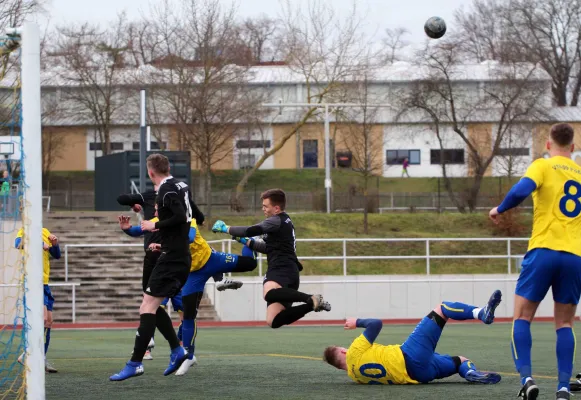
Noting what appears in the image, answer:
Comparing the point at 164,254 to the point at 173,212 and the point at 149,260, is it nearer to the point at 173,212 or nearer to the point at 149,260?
the point at 173,212

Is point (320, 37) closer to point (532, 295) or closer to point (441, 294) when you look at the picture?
point (441, 294)

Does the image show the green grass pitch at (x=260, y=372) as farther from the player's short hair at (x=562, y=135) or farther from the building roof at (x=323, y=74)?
the building roof at (x=323, y=74)

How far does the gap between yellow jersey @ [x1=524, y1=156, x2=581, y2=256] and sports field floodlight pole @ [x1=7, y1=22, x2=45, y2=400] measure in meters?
3.49

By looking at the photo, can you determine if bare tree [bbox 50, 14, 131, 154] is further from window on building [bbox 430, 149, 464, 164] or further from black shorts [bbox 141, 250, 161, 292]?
black shorts [bbox 141, 250, 161, 292]

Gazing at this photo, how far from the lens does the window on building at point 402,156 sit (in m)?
60.2

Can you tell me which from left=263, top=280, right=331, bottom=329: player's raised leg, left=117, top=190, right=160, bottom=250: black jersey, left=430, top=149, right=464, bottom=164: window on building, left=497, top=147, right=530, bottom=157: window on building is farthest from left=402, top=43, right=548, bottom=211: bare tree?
left=263, top=280, right=331, bottom=329: player's raised leg

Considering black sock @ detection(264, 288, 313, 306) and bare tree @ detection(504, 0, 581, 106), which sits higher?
bare tree @ detection(504, 0, 581, 106)

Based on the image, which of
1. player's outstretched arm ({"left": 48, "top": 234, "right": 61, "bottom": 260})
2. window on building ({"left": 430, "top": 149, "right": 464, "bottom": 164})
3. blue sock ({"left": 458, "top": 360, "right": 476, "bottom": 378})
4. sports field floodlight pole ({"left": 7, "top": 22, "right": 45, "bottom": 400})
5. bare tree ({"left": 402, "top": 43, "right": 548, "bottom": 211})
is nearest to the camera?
sports field floodlight pole ({"left": 7, "top": 22, "right": 45, "bottom": 400})

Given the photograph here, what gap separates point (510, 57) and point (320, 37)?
380 inches

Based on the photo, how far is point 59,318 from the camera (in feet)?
81.6

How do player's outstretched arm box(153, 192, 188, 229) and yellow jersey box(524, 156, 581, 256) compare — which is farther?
player's outstretched arm box(153, 192, 188, 229)

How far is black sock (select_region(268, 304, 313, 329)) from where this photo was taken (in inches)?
388

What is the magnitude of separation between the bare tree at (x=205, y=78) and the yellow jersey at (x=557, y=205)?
2856 cm

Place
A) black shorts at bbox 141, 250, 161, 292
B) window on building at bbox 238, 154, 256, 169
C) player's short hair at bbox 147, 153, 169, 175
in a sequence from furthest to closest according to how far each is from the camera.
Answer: window on building at bbox 238, 154, 256, 169
black shorts at bbox 141, 250, 161, 292
player's short hair at bbox 147, 153, 169, 175
